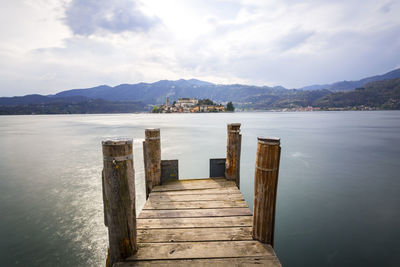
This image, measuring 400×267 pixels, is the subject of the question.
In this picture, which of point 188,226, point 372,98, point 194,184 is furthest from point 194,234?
point 372,98

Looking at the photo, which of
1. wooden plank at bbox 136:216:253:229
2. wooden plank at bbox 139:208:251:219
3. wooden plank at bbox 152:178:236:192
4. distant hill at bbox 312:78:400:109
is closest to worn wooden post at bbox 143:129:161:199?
wooden plank at bbox 152:178:236:192

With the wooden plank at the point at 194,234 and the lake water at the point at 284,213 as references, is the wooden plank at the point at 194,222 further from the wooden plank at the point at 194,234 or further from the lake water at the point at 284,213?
the lake water at the point at 284,213

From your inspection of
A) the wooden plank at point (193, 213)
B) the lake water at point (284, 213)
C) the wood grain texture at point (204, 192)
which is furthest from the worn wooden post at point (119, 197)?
the lake water at point (284, 213)

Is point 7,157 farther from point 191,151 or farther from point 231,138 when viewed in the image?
point 231,138

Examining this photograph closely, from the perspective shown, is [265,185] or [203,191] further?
[203,191]

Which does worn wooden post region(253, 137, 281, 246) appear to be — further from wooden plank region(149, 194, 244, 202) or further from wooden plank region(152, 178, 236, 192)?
wooden plank region(152, 178, 236, 192)

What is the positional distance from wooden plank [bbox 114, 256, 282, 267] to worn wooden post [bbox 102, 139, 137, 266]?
8.3 inches

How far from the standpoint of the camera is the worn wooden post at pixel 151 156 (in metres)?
4.93

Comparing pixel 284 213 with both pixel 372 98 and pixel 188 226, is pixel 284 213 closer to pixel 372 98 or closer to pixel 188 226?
pixel 188 226

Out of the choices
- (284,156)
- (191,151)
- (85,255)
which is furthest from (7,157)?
(284,156)

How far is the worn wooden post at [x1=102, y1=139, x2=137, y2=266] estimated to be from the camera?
2434mm

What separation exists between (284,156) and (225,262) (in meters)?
16.4

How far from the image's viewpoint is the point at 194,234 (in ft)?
10.6

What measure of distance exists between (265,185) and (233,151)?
2417 mm
